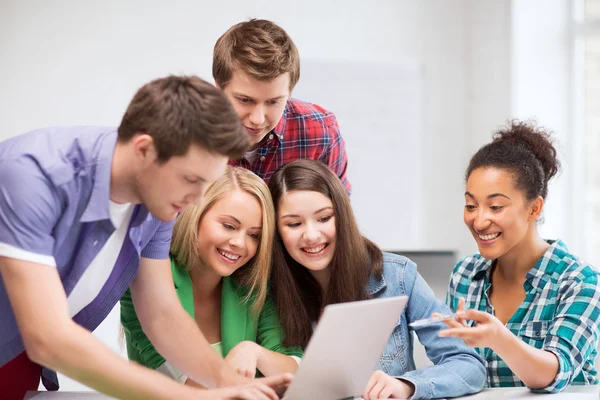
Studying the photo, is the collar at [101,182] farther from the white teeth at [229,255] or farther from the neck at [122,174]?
the white teeth at [229,255]

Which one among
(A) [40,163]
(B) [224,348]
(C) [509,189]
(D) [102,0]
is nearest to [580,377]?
(C) [509,189]

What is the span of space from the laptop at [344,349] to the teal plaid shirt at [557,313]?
468 millimetres

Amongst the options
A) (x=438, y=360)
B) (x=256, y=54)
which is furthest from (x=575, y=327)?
(x=256, y=54)

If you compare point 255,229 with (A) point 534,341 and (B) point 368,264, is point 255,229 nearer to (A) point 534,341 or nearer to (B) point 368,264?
(B) point 368,264

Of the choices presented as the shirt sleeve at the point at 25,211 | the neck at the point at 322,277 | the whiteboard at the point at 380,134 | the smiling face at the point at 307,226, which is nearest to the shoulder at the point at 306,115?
the smiling face at the point at 307,226

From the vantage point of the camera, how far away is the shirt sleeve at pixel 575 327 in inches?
69.0

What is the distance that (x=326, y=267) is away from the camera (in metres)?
2.04

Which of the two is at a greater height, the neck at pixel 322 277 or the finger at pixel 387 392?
the neck at pixel 322 277

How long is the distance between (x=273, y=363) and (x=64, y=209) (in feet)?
2.35

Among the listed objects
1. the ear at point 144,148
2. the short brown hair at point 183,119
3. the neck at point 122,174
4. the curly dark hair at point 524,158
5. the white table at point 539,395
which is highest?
the short brown hair at point 183,119

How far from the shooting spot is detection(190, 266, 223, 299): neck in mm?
2025

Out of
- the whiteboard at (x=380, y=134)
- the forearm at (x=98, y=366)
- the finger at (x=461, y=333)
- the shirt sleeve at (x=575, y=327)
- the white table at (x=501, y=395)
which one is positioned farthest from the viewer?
the whiteboard at (x=380, y=134)

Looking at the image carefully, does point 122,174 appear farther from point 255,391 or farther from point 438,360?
point 438,360

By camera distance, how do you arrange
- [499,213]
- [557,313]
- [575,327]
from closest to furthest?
[575,327]
[557,313]
[499,213]
